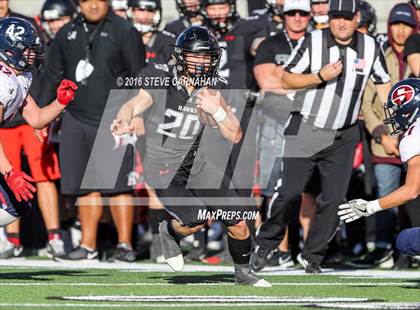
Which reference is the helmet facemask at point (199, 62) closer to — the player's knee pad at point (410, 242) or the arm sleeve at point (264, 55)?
the player's knee pad at point (410, 242)

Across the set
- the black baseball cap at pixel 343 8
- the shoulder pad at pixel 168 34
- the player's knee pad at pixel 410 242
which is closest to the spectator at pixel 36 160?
the shoulder pad at pixel 168 34

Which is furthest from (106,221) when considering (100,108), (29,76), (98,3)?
(29,76)

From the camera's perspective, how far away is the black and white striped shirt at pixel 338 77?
9016 millimetres

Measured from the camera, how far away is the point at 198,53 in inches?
297

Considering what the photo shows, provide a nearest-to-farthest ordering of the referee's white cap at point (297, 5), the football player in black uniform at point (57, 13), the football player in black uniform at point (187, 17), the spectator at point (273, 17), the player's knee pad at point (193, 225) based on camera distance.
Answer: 1. the player's knee pad at point (193, 225)
2. the referee's white cap at point (297, 5)
3. the spectator at point (273, 17)
4. the football player in black uniform at point (187, 17)
5. the football player in black uniform at point (57, 13)

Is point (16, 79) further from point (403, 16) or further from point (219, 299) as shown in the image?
point (403, 16)

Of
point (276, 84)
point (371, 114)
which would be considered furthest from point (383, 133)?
point (276, 84)

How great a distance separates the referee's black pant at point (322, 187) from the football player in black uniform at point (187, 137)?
1247 mm

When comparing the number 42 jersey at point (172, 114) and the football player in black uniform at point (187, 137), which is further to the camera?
the number 42 jersey at point (172, 114)

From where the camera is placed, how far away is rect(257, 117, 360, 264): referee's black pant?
9.03 m

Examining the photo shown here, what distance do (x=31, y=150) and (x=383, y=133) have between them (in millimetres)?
2981

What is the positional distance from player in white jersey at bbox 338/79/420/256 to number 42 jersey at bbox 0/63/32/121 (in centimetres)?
212

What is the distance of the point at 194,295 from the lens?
6699 millimetres

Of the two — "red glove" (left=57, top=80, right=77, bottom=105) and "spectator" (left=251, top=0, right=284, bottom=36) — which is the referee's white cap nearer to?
"spectator" (left=251, top=0, right=284, bottom=36)
